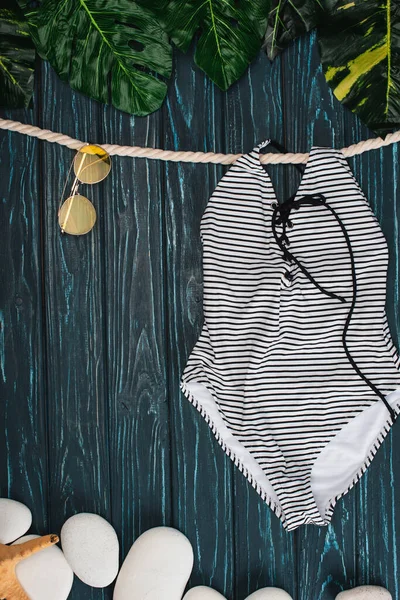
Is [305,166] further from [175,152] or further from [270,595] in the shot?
[270,595]

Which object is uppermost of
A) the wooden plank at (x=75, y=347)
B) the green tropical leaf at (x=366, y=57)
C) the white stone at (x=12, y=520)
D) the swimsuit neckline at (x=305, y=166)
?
the green tropical leaf at (x=366, y=57)

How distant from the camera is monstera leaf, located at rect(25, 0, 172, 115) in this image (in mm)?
981

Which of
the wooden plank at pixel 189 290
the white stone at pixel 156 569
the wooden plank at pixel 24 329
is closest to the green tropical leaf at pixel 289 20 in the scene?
the wooden plank at pixel 189 290

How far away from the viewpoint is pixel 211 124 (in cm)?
103

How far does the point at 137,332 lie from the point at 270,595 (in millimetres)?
493

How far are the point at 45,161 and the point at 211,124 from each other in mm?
300

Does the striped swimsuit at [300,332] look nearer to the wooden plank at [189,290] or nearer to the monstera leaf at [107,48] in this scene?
the wooden plank at [189,290]

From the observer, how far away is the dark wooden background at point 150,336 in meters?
1.02

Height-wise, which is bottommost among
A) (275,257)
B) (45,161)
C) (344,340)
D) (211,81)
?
(344,340)

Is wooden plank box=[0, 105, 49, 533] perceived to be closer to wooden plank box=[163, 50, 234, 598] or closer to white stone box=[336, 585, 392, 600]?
wooden plank box=[163, 50, 234, 598]

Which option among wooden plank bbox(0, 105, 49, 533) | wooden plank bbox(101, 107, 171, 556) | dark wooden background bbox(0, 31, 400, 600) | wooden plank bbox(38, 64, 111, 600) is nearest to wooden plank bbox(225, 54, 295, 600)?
dark wooden background bbox(0, 31, 400, 600)

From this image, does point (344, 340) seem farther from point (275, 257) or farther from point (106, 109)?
point (106, 109)

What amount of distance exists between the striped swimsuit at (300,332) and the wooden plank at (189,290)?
40 mm

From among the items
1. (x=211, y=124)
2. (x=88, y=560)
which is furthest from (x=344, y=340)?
(x=88, y=560)
